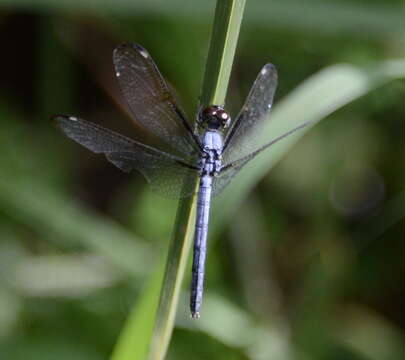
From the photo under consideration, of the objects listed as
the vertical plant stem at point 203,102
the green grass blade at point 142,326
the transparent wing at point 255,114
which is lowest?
the green grass blade at point 142,326

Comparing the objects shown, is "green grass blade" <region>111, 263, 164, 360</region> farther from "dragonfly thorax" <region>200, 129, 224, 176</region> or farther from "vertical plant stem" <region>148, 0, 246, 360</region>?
"dragonfly thorax" <region>200, 129, 224, 176</region>

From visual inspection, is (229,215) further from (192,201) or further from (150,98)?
(192,201)

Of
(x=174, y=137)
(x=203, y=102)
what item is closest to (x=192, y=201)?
(x=203, y=102)

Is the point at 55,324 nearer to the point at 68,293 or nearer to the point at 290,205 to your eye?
the point at 68,293

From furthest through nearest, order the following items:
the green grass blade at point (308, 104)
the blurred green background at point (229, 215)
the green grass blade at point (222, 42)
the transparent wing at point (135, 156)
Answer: the blurred green background at point (229, 215)
the green grass blade at point (308, 104)
the transparent wing at point (135, 156)
the green grass blade at point (222, 42)

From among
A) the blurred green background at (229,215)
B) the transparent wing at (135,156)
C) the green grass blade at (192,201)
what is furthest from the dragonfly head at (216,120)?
the blurred green background at (229,215)

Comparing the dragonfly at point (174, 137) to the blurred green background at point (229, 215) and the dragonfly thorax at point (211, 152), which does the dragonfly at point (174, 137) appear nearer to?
the dragonfly thorax at point (211, 152)

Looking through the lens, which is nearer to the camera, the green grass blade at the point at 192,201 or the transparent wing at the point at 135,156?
the green grass blade at the point at 192,201
